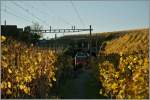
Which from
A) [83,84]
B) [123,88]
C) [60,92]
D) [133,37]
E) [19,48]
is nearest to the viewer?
[123,88]

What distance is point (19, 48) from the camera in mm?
14367

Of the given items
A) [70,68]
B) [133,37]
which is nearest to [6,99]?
[70,68]

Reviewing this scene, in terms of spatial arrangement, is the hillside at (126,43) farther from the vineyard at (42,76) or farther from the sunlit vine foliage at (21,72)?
the sunlit vine foliage at (21,72)

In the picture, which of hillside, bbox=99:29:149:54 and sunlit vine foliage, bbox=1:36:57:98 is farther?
hillside, bbox=99:29:149:54

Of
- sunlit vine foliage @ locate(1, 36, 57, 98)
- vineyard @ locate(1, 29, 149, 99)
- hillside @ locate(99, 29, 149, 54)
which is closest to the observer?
vineyard @ locate(1, 29, 149, 99)

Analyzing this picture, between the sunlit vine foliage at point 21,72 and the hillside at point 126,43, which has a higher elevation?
the hillside at point 126,43

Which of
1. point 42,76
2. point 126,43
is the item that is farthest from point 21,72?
point 126,43

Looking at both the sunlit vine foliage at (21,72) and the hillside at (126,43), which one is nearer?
the sunlit vine foliage at (21,72)

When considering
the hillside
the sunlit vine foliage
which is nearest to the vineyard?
the sunlit vine foliage

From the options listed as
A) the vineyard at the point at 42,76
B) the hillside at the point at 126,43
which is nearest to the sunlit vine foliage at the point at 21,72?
the vineyard at the point at 42,76

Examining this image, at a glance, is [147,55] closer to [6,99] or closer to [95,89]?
[6,99]

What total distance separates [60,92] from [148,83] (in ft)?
32.3

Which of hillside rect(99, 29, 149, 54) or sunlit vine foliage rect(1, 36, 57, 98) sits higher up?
hillside rect(99, 29, 149, 54)

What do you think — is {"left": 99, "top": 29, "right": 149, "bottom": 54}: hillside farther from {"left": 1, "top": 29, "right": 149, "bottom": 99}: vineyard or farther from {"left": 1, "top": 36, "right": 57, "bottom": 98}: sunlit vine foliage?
{"left": 1, "top": 36, "right": 57, "bottom": 98}: sunlit vine foliage
